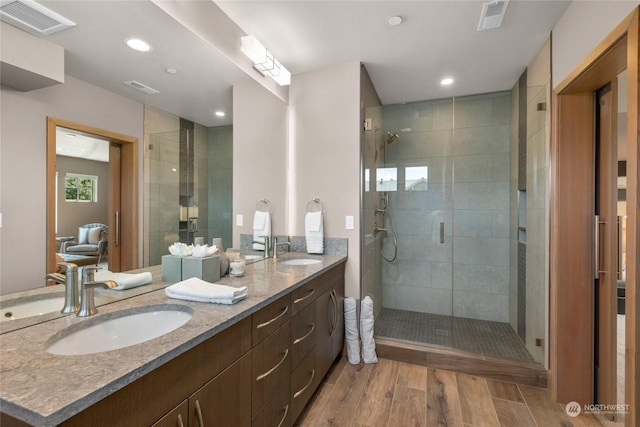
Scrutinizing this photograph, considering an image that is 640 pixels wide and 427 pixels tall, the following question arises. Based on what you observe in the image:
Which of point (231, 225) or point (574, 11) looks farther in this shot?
point (231, 225)

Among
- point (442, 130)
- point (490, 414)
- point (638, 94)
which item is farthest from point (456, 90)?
point (490, 414)

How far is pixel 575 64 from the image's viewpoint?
1760 millimetres

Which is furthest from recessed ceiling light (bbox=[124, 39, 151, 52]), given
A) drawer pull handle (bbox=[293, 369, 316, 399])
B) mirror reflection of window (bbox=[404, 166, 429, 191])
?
mirror reflection of window (bbox=[404, 166, 429, 191])

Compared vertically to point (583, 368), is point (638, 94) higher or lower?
higher

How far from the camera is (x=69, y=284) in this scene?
3.51ft

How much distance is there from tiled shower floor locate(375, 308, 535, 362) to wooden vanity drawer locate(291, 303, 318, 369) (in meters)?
1.06

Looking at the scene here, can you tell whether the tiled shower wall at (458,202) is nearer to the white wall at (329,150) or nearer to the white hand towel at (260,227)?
the white wall at (329,150)

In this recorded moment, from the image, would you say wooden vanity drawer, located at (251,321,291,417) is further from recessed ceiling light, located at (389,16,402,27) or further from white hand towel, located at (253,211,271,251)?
recessed ceiling light, located at (389,16,402,27)

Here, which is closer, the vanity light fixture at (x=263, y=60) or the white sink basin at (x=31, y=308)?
the white sink basin at (x=31, y=308)

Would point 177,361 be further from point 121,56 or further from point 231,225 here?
point 121,56

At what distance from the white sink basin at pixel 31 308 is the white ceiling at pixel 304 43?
0.86 m

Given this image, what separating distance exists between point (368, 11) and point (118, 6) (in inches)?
54.7

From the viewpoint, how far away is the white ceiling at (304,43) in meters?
1.30

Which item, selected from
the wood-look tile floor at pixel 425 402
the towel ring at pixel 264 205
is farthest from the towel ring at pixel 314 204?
the wood-look tile floor at pixel 425 402
